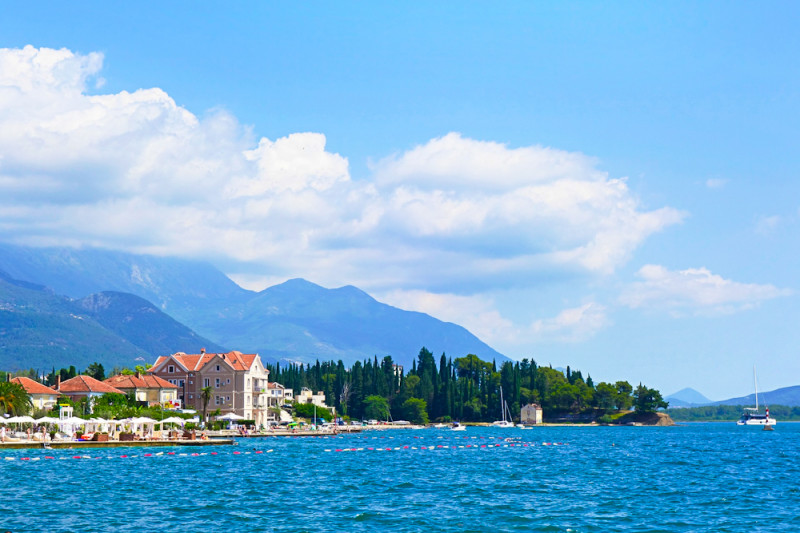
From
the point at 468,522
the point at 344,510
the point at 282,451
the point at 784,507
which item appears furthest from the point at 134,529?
the point at 282,451

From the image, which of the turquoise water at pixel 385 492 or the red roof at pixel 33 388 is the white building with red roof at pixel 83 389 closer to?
the red roof at pixel 33 388

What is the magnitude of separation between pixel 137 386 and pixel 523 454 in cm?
7239

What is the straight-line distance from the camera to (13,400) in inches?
3898

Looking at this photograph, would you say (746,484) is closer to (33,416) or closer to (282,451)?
(282,451)

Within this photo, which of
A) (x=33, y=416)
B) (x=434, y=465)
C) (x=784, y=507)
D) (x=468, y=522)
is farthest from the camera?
(x=33, y=416)

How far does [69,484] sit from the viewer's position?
187 feet

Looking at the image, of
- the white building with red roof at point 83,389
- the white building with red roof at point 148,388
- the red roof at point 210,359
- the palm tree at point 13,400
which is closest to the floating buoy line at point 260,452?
the palm tree at point 13,400

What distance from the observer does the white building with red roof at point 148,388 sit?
142250 mm

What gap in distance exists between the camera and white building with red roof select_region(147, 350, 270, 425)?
493 ft

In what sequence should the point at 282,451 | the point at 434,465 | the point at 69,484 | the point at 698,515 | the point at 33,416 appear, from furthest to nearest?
1. the point at 33,416
2. the point at 282,451
3. the point at 434,465
4. the point at 69,484
5. the point at 698,515

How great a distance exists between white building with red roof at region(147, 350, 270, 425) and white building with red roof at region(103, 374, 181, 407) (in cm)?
389

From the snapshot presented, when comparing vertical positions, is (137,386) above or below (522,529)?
above

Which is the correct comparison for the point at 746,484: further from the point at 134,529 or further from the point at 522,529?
the point at 134,529

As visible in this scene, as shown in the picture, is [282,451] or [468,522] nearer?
[468,522]
